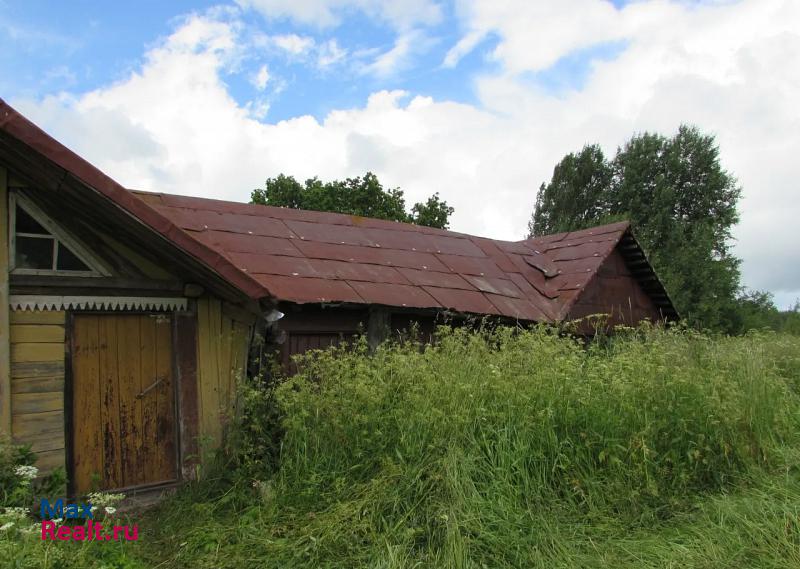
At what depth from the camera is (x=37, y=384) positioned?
5297 millimetres

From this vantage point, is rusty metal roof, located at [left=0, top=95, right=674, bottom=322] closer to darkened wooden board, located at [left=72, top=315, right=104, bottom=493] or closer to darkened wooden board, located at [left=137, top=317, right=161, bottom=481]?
darkened wooden board, located at [left=137, top=317, right=161, bottom=481]

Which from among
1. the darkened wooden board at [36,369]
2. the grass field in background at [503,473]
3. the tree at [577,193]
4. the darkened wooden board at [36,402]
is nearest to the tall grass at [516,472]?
the grass field in background at [503,473]

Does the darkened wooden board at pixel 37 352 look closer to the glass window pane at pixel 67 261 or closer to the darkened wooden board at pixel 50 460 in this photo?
the glass window pane at pixel 67 261

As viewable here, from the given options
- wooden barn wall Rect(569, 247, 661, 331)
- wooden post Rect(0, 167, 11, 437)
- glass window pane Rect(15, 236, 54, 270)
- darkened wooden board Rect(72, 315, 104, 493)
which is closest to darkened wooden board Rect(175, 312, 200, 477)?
darkened wooden board Rect(72, 315, 104, 493)

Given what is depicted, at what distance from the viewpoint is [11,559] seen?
321cm

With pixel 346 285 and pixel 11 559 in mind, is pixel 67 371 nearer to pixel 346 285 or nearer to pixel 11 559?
pixel 11 559

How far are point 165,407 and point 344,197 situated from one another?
60.8 feet

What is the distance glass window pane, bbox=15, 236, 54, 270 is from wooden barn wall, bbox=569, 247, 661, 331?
24.8ft

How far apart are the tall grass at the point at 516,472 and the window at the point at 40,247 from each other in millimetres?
2425

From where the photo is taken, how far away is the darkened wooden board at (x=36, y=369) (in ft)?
17.1

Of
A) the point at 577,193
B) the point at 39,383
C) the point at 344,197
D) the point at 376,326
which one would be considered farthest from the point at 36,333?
the point at 577,193

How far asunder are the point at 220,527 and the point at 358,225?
19.7 ft

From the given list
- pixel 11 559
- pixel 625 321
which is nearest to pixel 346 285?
pixel 11 559

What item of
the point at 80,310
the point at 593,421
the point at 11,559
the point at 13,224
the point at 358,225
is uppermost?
the point at 358,225
